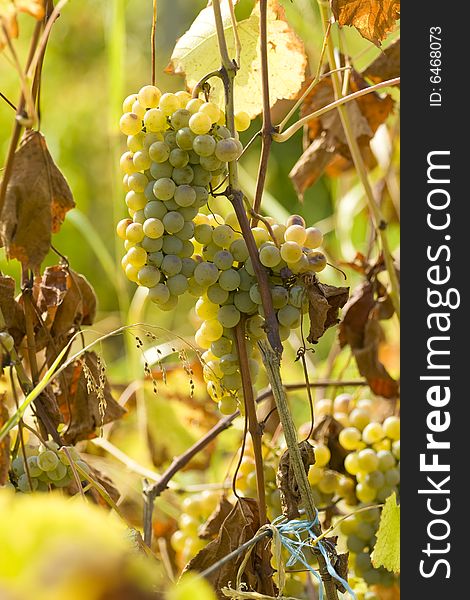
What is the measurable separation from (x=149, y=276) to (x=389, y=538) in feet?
0.65

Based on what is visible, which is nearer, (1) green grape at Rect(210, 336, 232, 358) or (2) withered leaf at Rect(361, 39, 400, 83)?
(1) green grape at Rect(210, 336, 232, 358)

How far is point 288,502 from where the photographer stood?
0.39 metres

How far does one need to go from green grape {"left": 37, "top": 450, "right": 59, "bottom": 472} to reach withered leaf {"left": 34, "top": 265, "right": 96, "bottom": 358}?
0.21 ft

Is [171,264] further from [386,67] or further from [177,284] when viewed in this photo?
[386,67]

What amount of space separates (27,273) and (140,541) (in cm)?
16

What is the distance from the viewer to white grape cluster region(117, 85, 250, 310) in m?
0.38

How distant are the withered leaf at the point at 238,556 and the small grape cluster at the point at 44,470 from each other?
0.25 feet

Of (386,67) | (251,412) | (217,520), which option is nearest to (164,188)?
(251,412)

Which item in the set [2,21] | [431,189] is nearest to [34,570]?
[2,21]

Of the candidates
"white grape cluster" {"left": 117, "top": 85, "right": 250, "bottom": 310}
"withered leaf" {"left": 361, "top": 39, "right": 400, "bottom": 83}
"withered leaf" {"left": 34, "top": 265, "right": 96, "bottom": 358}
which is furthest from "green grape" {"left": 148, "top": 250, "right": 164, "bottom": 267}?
"withered leaf" {"left": 361, "top": 39, "right": 400, "bottom": 83}

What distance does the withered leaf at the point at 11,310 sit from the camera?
448 millimetres

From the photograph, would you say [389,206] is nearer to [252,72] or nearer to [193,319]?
[193,319]

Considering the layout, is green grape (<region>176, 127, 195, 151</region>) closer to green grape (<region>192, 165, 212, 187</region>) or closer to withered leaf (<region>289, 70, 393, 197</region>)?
green grape (<region>192, 165, 212, 187</region>)

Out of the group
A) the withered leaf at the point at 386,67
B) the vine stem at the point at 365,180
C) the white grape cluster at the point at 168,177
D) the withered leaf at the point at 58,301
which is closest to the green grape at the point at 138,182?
the white grape cluster at the point at 168,177
